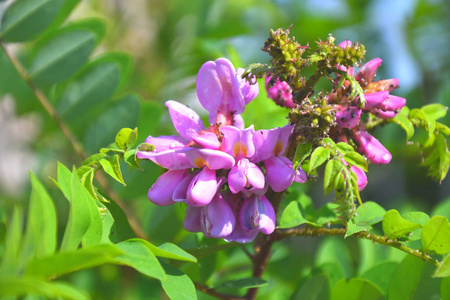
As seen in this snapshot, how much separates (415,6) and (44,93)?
1721mm

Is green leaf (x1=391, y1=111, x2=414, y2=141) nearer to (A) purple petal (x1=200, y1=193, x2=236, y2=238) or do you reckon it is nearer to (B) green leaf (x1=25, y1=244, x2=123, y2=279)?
(A) purple petal (x1=200, y1=193, x2=236, y2=238)

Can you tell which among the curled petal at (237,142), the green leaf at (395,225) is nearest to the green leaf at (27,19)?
the curled petal at (237,142)

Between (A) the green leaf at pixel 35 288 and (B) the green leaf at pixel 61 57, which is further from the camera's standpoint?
(B) the green leaf at pixel 61 57

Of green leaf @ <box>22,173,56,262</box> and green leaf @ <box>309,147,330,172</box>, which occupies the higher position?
green leaf @ <box>309,147,330,172</box>

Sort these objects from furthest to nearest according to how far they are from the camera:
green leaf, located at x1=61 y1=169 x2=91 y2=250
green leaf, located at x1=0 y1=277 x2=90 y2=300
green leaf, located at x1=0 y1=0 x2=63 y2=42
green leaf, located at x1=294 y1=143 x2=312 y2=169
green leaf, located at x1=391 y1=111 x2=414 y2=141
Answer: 1. green leaf, located at x1=0 y1=0 x2=63 y2=42
2. green leaf, located at x1=391 y1=111 x2=414 y2=141
3. green leaf, located at x1=294 y1=143 x2=312 y2=169
4. green leaf, located at x1=61 y1=169 x2=91 y2=250
5. green leaf, located at x1=0 y1=277 x2=90 y2=300

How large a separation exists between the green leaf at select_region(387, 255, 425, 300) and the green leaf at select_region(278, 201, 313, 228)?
20 cm

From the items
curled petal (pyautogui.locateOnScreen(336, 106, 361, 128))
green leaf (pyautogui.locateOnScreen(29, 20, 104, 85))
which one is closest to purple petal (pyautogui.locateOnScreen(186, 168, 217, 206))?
curled petal (pyautogui.locateOnScreen(336, 106, 361, 128))

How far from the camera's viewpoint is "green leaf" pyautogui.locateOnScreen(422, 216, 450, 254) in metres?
0.72

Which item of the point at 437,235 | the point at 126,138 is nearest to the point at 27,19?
the point at 126,138

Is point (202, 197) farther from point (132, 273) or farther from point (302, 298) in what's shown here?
point (132, 273)

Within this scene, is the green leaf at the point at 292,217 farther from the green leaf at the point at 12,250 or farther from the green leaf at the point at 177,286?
the green leaf at the point at 12,250

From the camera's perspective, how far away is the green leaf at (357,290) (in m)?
0.87

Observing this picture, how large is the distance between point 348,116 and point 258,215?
20cm

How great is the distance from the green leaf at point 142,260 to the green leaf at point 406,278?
0.44 meters
